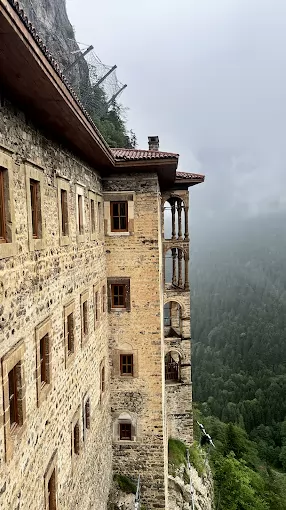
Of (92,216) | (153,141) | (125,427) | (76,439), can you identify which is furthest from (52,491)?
(153,141)

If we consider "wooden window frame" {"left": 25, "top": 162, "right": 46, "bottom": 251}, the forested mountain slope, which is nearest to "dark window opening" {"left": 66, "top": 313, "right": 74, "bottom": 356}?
"wooden window frame" {"left": 25, "top": 162, "right": 46, "bottom": 251}

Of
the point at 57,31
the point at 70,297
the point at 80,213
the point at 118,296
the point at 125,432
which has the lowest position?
the point at 125,432

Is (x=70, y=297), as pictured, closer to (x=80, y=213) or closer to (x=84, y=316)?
(x=84, y=316)

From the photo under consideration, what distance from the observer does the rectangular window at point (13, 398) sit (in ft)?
20.3

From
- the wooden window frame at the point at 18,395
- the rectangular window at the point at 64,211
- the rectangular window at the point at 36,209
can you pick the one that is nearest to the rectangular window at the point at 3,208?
the rectangular window at the point at 36,209

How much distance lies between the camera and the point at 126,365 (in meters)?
14.7

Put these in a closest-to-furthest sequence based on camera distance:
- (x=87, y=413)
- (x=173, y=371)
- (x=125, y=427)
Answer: (x=87, y=413) → (x=125, y=427) → (x=173, y=371)

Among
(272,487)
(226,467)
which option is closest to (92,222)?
(226,467)

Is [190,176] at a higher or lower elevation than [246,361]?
higher

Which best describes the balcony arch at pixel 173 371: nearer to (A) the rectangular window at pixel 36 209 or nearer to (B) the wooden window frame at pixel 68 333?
(B) the wooden window frame at pixel 68 333

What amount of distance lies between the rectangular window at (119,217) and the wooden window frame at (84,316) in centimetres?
373

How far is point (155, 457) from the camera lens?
14.8 m

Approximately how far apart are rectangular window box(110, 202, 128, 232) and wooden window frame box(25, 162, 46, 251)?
21.9ft

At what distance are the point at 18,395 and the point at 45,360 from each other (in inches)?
57.4
